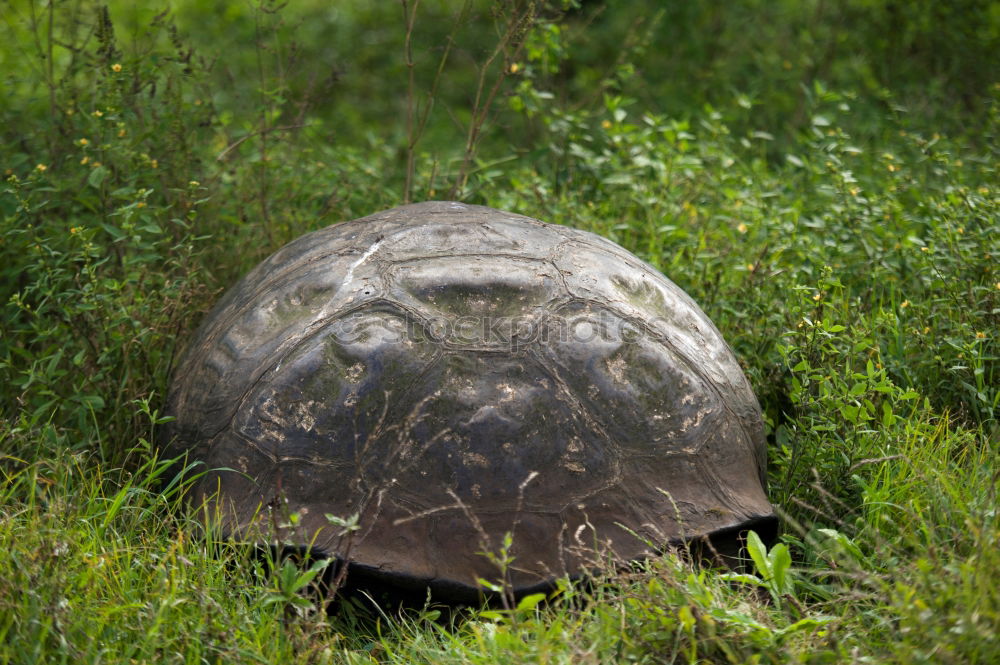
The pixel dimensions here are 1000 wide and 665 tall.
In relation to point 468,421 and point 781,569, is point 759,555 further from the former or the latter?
point 468,421

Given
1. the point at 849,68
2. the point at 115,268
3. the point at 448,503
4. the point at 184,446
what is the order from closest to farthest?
the point at 448,503, the point at 184,446, the point at 115,268, the point at 849,68

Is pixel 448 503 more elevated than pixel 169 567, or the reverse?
pixel 448 503

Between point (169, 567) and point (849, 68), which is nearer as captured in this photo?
point (169, 567)

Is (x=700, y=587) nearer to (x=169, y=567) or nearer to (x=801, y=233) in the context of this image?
(x=169, y=567)

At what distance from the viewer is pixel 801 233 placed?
13.1ft

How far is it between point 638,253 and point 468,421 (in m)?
1.78

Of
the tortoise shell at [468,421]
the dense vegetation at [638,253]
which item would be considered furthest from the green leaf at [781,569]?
the tortoise shell at [468,421]

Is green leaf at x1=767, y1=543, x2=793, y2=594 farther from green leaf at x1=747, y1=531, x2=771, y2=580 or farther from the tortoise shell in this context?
the tortoise shell

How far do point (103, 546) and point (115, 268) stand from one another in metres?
1.43

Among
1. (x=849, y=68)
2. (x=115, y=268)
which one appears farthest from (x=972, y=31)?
(x=115, y=268)

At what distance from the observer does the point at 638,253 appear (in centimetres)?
396

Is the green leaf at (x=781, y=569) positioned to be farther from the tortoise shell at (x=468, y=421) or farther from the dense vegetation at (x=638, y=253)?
the tortoise shell at (x=468, y=421)

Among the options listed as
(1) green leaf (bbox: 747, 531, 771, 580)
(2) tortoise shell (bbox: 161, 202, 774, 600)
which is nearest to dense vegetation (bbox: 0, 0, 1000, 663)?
(1) green leaf (bbox: 747, 531, 771, 580)

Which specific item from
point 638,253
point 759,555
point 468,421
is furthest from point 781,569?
point 638,253
